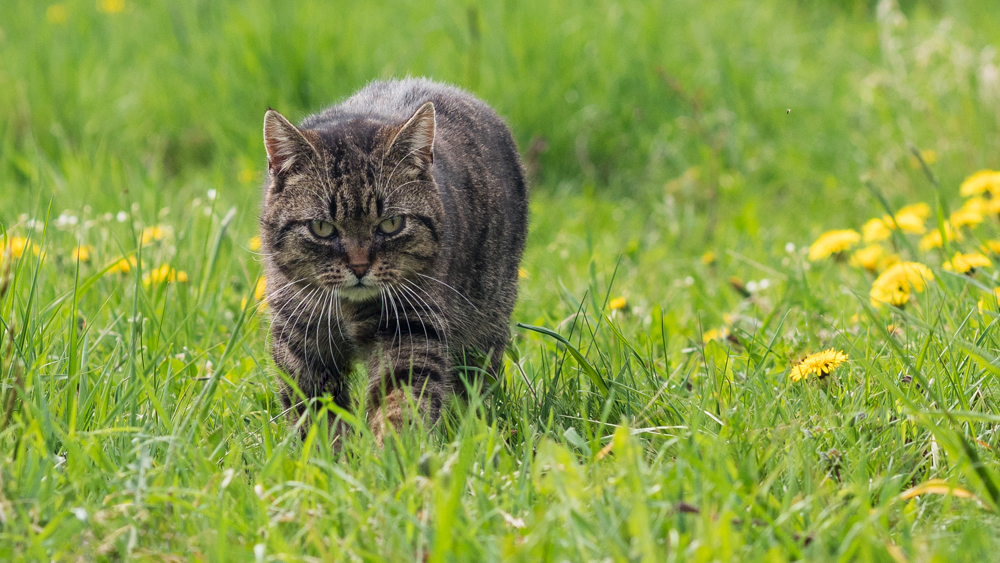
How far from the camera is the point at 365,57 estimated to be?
5648 mm

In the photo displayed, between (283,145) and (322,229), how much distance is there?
9.8 inches

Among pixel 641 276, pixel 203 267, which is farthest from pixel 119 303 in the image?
pixel 641 276

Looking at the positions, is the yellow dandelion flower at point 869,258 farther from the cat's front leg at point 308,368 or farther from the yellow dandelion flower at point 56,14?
the yellow dandelion flower at point 56,14

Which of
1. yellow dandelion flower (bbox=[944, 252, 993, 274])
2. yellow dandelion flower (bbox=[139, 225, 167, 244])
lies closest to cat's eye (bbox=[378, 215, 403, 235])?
yellow dandelion flower (bbox=[139, 225, 167, 244])

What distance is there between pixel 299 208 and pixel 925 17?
6431 mm

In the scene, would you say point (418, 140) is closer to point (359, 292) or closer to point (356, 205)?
point (356, 205)

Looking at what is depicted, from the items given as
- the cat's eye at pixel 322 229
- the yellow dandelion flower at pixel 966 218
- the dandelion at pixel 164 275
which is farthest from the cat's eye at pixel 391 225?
the yellow dandelion flower at pixel 966 218

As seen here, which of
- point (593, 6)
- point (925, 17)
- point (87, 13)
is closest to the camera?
point (593, 6)

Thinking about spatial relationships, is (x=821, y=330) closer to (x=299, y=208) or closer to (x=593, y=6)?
(x=299, y=208)

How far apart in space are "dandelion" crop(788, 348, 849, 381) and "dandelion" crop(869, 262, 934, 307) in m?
0.62

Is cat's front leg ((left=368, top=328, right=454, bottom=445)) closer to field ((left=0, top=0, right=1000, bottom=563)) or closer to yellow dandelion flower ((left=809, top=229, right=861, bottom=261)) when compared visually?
field ((left=0, top=0, right=1000, bottom=563))

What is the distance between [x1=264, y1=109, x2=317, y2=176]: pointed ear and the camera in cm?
258

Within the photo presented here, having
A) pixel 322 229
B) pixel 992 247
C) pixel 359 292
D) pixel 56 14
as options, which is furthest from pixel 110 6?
pixel 992 247

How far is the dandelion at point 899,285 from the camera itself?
2965mm
